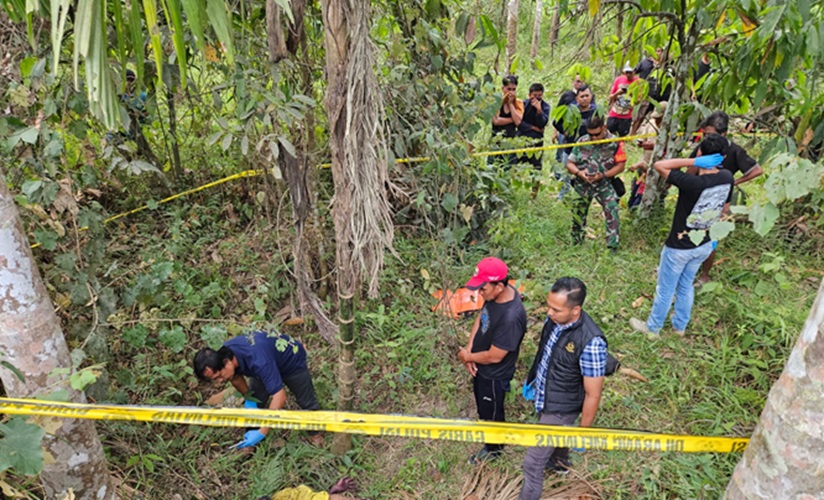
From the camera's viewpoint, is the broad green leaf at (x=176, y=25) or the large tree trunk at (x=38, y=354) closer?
the broad green leaf at (x=176, y=25)

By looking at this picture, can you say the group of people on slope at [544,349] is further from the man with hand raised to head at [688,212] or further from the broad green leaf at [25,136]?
the broad green leaf at [25,136]

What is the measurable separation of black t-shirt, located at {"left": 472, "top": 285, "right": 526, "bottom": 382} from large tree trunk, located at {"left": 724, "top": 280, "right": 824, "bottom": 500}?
1328 millimetres

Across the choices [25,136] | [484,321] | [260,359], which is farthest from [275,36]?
[484,321]

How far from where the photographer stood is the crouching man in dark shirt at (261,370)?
2.65 meters

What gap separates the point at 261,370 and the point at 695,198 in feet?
9.63

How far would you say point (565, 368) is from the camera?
2.38 meters

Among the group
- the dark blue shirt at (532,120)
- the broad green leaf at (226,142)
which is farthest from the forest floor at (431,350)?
the dark blue shirt at (532,120)

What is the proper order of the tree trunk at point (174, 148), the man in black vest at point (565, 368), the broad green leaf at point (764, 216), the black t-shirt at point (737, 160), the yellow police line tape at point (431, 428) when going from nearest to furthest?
the broad green leaf at point (764, 216) < the yellow police line tape at point (431, 428) < the man in black vest at point (565, 368) < the black t-shirt at point (737, 160) < the tree trunk at point (174, 148)

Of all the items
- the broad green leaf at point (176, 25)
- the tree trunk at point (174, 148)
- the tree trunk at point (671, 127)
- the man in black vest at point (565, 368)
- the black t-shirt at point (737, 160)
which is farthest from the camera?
the tree trunk at point (174, 148)

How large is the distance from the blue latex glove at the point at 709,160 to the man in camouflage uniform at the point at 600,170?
4.12 ft

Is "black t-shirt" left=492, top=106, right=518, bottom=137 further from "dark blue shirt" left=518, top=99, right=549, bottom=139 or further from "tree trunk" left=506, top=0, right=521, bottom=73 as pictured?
"tree trunk" left=506, top=0, right=521, bottom=73

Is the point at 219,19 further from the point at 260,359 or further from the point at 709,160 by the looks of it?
the point at 709,160

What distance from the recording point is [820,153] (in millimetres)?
4500

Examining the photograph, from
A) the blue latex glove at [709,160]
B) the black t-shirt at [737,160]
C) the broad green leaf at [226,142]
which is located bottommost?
the black t-shirt at [737,160]
